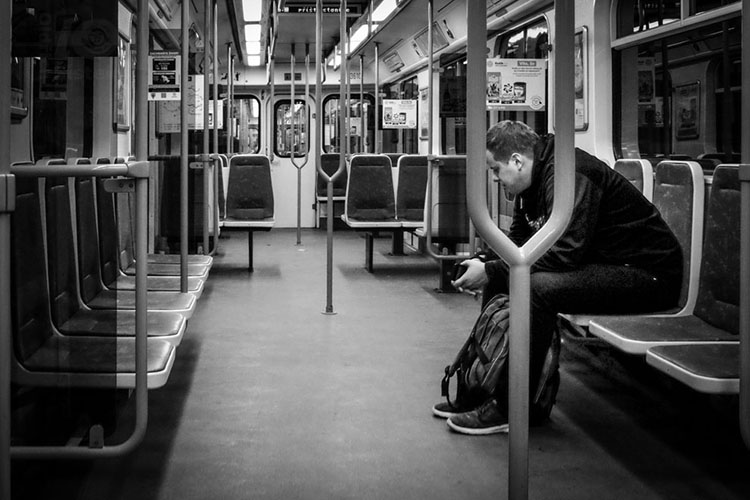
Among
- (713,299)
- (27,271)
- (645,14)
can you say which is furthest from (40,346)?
(645,14)

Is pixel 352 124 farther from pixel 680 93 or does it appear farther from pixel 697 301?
pixel 697 301

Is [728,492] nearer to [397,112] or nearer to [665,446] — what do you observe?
[665,446]

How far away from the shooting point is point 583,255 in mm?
3396

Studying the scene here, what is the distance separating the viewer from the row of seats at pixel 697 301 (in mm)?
2689

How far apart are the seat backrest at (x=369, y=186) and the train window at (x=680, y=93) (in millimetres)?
3692

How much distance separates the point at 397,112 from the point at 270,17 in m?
1.86

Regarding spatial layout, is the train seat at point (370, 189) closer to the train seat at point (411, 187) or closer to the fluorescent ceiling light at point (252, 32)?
the train seat at point (411, 187)

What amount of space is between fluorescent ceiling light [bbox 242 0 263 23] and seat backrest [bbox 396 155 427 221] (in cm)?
206

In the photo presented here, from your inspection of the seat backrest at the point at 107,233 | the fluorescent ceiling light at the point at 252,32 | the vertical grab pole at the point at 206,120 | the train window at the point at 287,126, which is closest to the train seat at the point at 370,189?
the fluorescent ceiling light at the point at 252,32

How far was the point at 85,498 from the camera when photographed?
2549 millimetres

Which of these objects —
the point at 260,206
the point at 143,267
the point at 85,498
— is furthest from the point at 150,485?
the point at 260,206

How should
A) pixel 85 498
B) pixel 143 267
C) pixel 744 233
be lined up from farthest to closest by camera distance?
1. pixel 85 498
2. pixel 143 267
3. pixel 744 233

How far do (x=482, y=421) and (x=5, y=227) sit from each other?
81.9 inches

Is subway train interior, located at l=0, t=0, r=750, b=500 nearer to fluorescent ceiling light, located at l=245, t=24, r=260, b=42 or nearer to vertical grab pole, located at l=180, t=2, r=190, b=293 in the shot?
vertical grab pole, located at l=180, t=2, r=190, b=293
